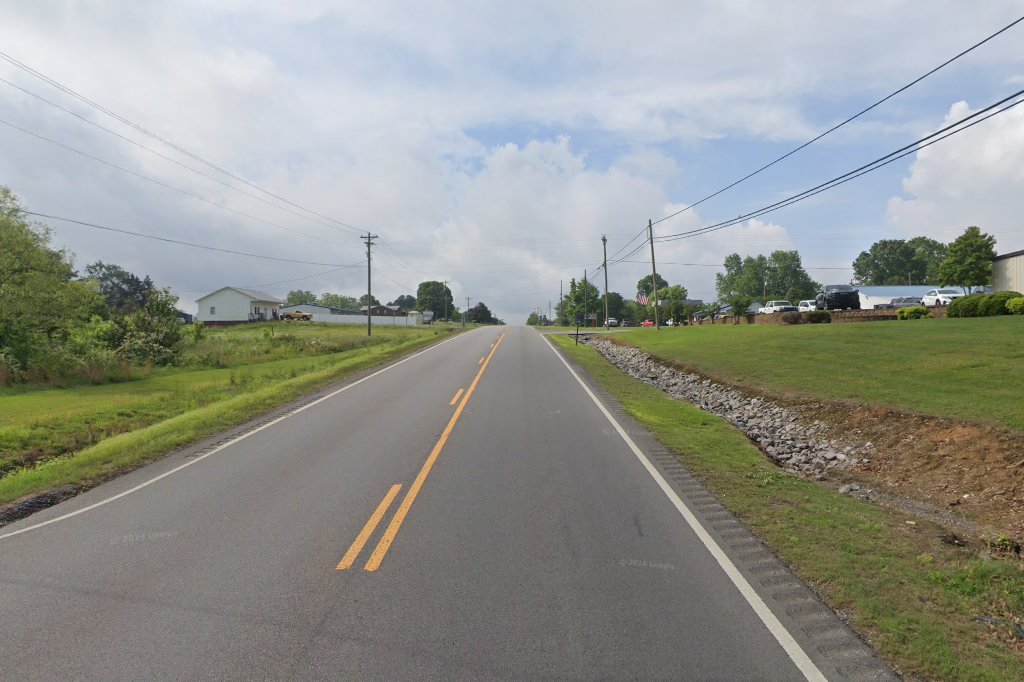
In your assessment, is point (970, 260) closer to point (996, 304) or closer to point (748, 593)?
point (996, 304)

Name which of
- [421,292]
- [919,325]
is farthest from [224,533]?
[421,292]

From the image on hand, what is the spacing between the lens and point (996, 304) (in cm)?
2623

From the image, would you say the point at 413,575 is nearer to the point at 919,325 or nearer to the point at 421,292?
the point at 919,325

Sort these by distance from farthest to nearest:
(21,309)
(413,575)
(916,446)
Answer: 1. (21,309)
2. (916,446)
3. (413,575)

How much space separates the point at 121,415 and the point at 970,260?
3108 inches

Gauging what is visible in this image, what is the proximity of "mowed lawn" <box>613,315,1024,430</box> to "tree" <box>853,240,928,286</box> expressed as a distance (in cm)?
12052

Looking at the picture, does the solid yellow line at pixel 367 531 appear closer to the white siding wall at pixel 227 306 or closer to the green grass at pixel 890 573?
the green grass at pixel 890 573

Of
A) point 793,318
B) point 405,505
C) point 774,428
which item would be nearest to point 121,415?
point 405,505

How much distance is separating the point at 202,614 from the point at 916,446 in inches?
451

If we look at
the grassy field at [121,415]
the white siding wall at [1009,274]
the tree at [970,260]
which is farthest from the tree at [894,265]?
the grassy field at [121,415]

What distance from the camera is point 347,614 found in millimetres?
4434

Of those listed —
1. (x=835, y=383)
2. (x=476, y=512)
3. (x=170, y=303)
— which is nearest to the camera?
(x=476, y=512)

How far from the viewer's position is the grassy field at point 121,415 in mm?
10188

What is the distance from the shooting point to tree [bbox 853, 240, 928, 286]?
4990 inches
